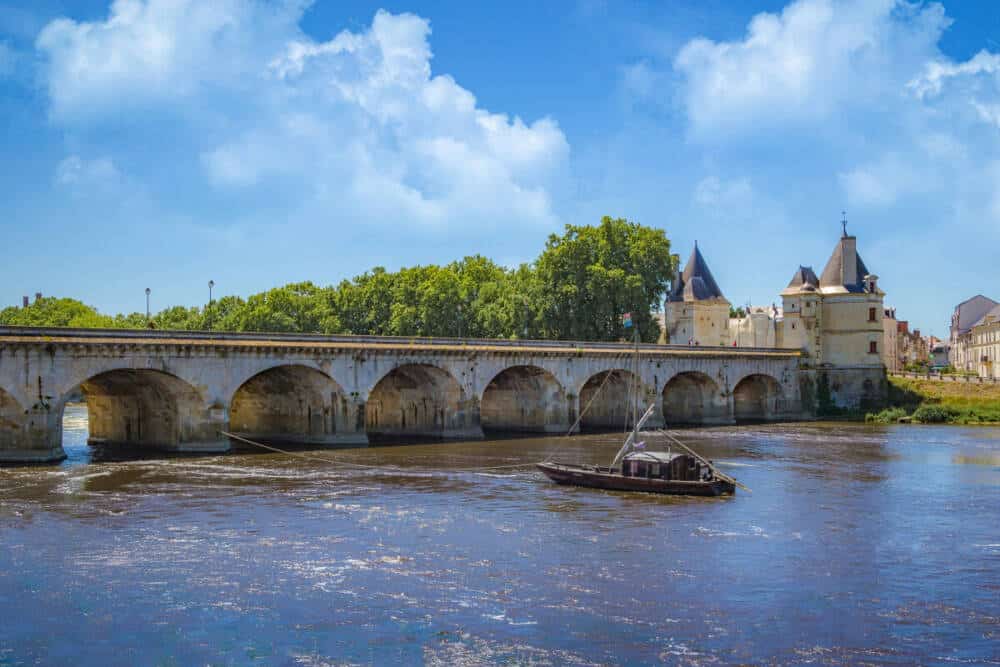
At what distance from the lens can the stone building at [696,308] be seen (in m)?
93.4

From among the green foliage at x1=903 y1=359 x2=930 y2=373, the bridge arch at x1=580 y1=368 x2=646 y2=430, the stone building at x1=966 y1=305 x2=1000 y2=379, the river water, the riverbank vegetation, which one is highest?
the riverbank vegetation

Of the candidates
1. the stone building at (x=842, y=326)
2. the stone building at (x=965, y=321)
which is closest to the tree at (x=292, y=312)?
the stone building at (x=842, y=326)

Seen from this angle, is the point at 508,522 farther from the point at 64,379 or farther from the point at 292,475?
the point at 64,379

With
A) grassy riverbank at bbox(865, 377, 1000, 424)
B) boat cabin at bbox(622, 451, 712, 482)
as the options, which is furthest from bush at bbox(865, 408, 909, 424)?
boat cabin at bbox(622, 451, 712, 482)

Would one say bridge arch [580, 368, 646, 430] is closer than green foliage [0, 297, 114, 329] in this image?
Yes

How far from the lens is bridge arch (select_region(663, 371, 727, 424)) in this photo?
79750mm

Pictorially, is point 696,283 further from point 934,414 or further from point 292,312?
point 292,312

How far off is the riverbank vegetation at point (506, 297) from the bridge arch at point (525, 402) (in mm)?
18452

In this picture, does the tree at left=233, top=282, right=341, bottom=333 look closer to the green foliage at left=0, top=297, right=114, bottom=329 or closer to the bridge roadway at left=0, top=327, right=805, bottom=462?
the green foliage at left=0, top=297, right=114, bottom=329

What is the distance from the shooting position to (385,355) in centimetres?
5822

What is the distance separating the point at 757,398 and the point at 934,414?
45.9 ft

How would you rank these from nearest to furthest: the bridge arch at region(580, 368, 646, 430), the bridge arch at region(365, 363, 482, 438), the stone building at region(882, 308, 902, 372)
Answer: the bridge arch at region(365, 363, 482, 438)
the bridge arch at region(580, 368, 646, 430)
the stone building at region(882, 308, 902, 372)

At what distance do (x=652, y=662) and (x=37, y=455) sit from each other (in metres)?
34.7

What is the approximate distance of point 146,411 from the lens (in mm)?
55062
